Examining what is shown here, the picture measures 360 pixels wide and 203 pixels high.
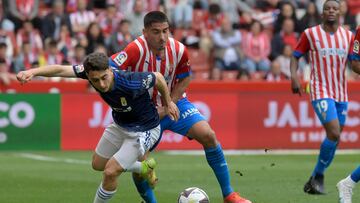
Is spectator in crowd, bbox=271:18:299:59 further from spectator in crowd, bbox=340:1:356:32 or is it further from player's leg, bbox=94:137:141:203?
player's leg, bbox=94:137:141:203

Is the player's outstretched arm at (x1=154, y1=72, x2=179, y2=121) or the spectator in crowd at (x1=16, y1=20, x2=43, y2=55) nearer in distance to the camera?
the player's outstretched arm at (x1=154, y1=72, x2=179, y2=121)

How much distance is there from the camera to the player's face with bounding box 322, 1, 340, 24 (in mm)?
12781

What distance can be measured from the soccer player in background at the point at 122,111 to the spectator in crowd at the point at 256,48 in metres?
12.5

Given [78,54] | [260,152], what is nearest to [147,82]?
[260,152]

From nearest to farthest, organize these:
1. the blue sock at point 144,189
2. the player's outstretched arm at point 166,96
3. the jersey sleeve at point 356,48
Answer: the player's outstretched arm at point 166,96, the blue sock at point 144,189, the jersey sleeve at point 356,48

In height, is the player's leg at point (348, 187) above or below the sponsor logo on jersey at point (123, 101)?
below

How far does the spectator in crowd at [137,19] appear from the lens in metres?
22.4

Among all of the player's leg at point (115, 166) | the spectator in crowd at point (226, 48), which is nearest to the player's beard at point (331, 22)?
the player's leg at point (115, 166)

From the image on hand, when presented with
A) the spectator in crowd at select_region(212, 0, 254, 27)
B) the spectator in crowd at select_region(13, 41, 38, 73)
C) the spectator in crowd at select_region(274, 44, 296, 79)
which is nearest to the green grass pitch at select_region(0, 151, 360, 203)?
the spectator in crowd at select_region(13, 41, 38, 73)

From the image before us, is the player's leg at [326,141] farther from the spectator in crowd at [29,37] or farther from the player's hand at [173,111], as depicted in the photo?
the spectator in crowd at [29,37]

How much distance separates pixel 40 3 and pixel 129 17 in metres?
2.23

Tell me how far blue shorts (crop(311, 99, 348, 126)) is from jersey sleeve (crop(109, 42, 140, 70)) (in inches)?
129

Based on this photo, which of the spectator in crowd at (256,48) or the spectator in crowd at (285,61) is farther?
the spectator in crowd at (256,48)

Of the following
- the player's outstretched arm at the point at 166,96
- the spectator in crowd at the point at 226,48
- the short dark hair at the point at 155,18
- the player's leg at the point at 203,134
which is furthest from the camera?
the spectator in crowd at the point at 226,48
